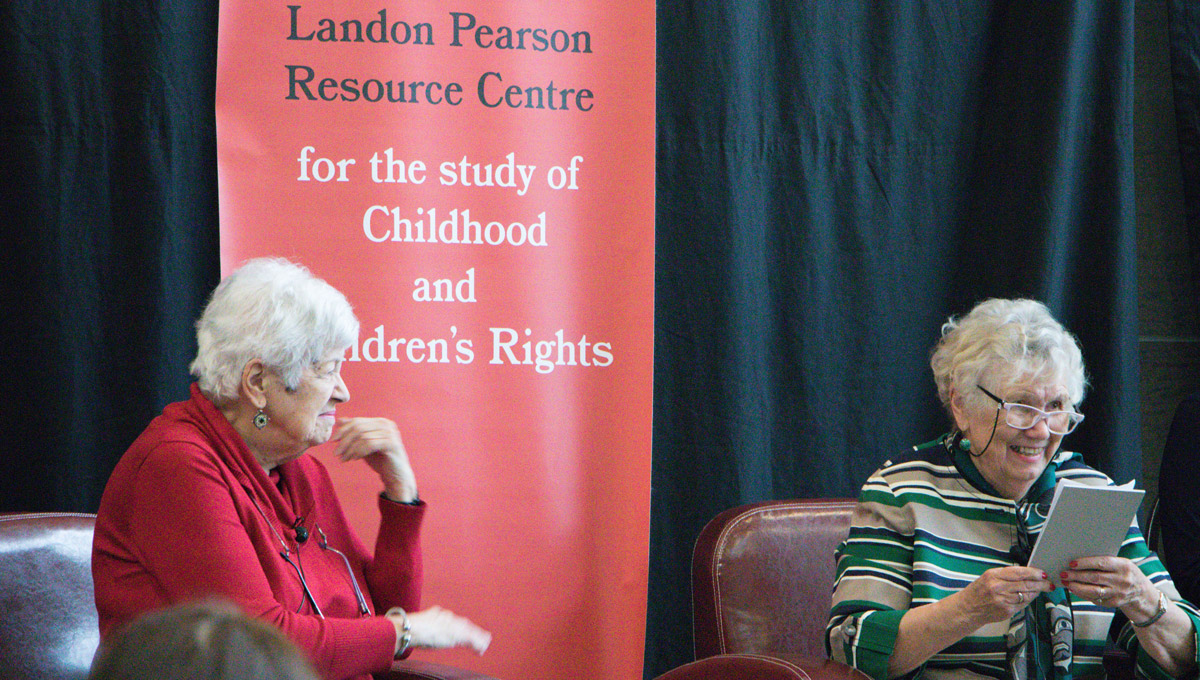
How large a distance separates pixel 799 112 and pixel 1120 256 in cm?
91

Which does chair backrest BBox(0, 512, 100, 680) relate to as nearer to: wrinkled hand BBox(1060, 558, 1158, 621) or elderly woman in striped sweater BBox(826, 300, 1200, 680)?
elderly woman in striped sweater BBox(826, 300, 1200, 680)

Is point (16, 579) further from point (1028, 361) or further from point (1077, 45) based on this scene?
point (1077, 45)

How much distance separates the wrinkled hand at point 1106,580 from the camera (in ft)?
5.83

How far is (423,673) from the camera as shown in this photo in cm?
191

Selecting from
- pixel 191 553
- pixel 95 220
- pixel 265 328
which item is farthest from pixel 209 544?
pixel 95 220

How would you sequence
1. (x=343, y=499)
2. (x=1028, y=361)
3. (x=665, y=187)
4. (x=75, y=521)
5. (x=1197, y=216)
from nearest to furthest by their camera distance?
1. (x=1028, y=361)
2. (x=75, y=521)
3. (x=343, y=499)
4. (x=665, y=187)
5. (x=1197, y=216)

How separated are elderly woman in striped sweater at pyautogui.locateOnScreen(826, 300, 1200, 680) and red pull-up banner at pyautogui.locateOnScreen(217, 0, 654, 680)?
74 centimetres

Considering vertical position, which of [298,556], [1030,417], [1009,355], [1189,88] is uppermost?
[1189,88]

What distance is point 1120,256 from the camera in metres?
2.80

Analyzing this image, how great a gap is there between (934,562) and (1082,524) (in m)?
0.27

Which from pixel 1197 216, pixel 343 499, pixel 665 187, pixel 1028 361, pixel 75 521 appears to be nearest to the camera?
pixel 1028 361

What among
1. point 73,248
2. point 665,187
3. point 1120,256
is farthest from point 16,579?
point 1120,256

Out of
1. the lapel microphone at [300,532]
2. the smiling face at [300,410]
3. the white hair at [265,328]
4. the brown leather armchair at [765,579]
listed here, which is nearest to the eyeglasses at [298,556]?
the lapel microphone at [300,532]

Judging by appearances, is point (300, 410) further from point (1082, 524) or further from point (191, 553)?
point (1082, 524)
